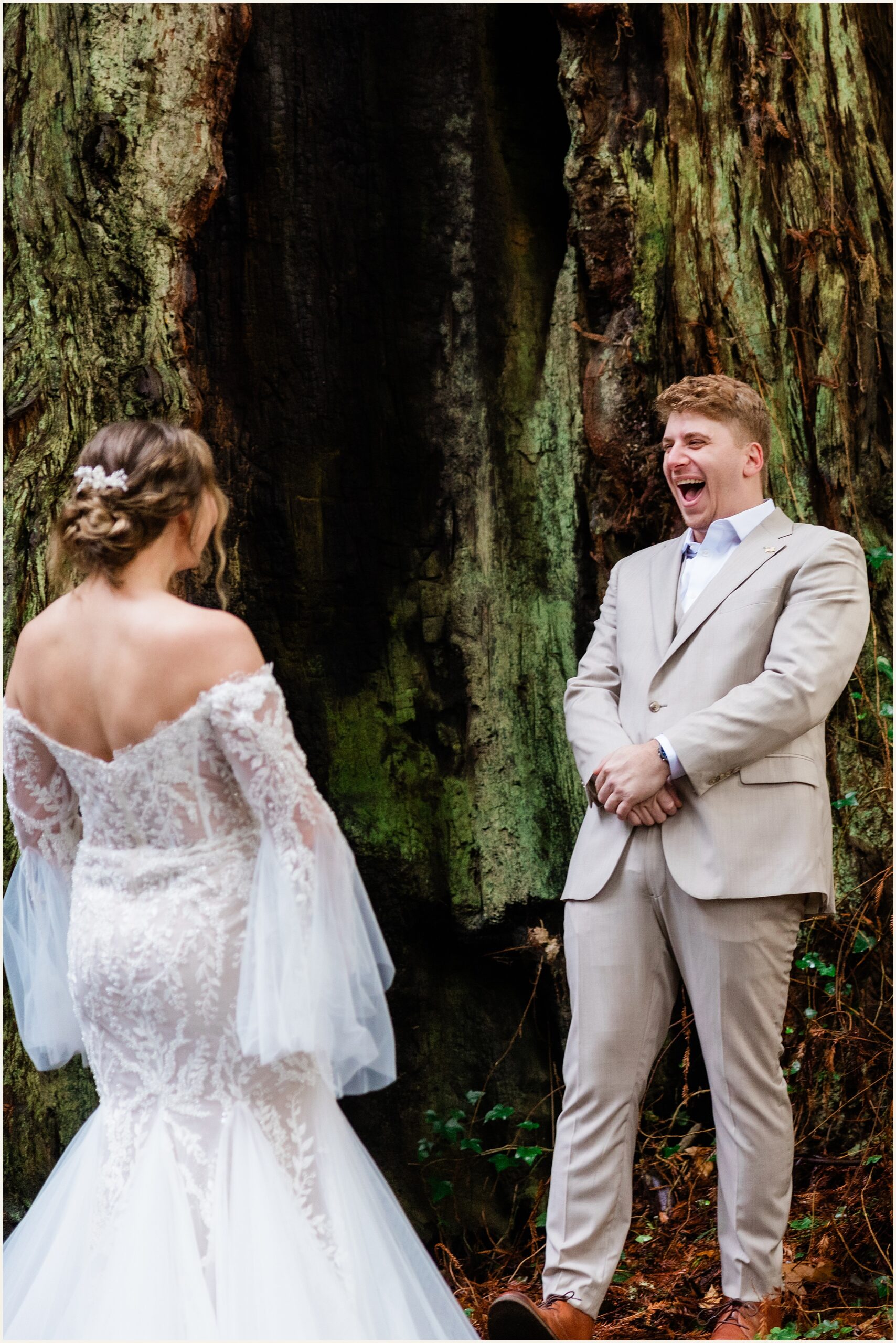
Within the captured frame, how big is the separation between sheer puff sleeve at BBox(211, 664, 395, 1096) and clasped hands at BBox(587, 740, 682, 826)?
80 cm

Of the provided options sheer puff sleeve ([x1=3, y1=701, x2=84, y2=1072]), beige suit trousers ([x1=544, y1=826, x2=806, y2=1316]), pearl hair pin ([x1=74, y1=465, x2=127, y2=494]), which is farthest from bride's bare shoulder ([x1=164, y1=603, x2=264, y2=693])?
beige suit trousers ([x1=544, y1=826, x2=806, y2=1316])

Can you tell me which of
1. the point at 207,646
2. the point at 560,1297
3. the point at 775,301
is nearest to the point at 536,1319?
the point at 560,1297

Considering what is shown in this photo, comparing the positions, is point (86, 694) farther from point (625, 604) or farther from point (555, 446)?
point (555, 446)

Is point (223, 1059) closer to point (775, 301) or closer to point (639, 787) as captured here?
point (639, 787)

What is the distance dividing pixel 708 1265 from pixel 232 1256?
195cm

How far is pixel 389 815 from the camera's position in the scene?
4.04m

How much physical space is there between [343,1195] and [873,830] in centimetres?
245

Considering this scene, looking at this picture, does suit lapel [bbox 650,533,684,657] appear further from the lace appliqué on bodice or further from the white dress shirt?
the lace appliqué on bodice

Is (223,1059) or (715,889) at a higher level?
(715,889)

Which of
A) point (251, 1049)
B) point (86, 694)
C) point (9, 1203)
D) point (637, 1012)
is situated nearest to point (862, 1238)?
point (637, 1012)

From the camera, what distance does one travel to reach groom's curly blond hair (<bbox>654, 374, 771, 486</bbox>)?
324 centimetres

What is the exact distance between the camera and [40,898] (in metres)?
2.74

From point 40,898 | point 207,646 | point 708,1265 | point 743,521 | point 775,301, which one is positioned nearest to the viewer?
point 207,646

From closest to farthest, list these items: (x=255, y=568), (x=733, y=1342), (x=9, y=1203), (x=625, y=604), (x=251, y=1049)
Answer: (x=251, y=1049)
(x=733, y=1342)
(x=625, y=604)
(x=9, y=1203)
(x=255, y=568)
